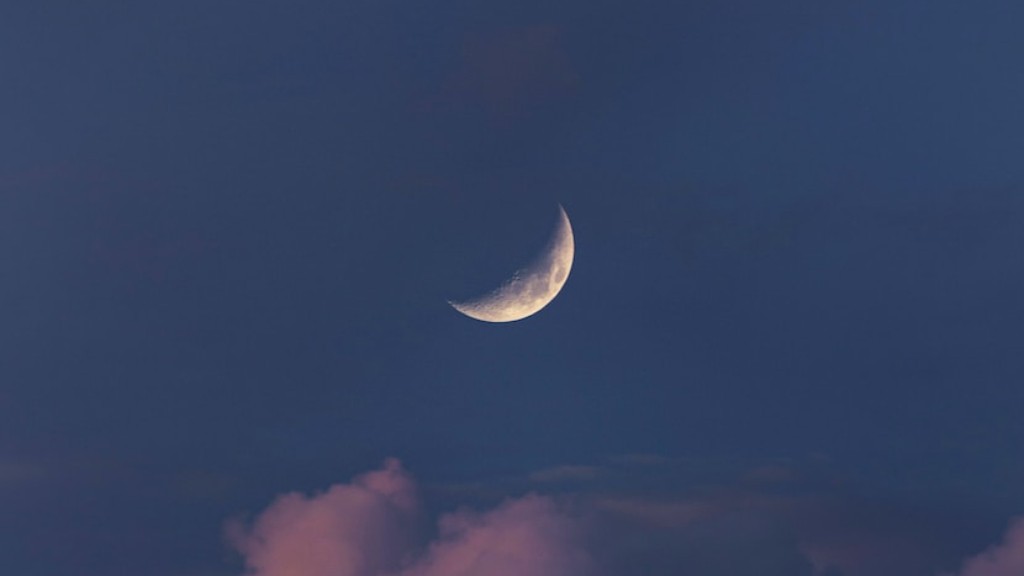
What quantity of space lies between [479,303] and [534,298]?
435 cm

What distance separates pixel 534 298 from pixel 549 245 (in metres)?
4.19

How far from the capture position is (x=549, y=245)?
281 feet

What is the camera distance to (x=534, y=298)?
85.1 meters

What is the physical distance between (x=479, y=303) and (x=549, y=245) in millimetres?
7078

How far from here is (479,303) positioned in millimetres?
83625
